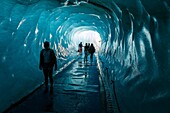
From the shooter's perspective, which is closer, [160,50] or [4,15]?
[160,50]

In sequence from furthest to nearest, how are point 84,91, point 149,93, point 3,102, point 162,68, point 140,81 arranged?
point 84,91 < point 3,102 < point 140,81 < point 149,93 < point 162,68

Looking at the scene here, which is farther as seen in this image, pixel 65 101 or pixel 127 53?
pixel 65 101

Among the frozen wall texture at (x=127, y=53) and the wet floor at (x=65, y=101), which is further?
the wet floor at (x=65, y=101)

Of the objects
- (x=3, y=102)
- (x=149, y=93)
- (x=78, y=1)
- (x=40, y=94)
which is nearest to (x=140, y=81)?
(x=149, y=93)

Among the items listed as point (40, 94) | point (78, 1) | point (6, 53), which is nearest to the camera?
point (6, 53)

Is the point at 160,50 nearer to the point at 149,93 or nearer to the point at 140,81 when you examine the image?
the point at 149,93

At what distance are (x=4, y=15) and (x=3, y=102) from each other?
2946mm

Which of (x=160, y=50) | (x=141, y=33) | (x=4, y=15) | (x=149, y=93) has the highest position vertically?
(x=4, y=15)

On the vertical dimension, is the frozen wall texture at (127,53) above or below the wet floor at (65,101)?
above

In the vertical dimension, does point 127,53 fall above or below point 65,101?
above

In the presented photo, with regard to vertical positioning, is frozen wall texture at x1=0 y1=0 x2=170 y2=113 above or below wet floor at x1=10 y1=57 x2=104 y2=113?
above

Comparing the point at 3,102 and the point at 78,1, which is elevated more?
the point at 78,1

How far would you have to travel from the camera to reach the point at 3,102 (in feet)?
25.2

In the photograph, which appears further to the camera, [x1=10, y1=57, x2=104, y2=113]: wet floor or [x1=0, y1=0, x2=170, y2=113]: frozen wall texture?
[x1=10, y1=57, x2=104, y2=113]: wet floor
